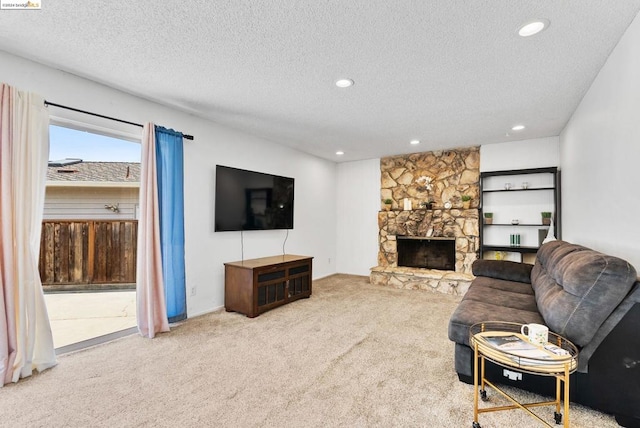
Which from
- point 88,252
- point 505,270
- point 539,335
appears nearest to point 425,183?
point 505,270

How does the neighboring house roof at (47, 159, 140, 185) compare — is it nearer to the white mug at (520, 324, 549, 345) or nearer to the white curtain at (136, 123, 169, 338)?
the white curtain at (136, 123, 169, 338)

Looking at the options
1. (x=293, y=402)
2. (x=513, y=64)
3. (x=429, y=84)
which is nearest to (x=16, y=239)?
(x=293, y=402)

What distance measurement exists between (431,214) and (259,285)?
3329 millimetres

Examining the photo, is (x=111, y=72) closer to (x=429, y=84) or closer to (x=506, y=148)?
(x=429, y=84)

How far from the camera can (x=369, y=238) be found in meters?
6.13

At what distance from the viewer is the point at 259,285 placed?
143 inches

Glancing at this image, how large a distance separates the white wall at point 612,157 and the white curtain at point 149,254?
3.81m

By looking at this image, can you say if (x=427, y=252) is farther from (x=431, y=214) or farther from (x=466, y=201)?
(x=466, y=201)

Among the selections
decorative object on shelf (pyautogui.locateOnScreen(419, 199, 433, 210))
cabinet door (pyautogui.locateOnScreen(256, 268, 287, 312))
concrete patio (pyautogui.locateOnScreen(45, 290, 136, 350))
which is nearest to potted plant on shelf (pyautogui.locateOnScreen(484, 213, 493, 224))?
decorative object on shelf (pyautogui.locateOnScreen(419, 199, 433, 210))

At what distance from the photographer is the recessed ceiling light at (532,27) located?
1.88m

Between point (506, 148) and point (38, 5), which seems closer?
point (38, 5)

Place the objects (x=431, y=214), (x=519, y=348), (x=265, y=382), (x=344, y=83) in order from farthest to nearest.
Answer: (x=431, y=214), (x=344, y=83), (x=265, y=382), (x=519, y=348)

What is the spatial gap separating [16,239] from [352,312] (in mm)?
3236

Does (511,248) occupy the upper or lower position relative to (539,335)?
upper
